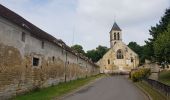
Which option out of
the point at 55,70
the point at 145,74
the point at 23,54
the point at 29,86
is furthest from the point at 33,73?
the point at 145,74

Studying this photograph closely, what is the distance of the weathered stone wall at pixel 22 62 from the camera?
16531 millimetres

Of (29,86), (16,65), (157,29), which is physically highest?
(157,29)

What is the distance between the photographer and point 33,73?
2180cm

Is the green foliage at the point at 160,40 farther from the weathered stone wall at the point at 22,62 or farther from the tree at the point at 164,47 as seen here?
the weathered stone wall at the point at 22,62

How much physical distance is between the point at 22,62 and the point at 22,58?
29cm

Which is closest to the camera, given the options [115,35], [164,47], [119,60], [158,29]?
[164,47]

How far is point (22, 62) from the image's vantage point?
767 inches

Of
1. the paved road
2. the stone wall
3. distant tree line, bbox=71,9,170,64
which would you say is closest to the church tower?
the stone wall

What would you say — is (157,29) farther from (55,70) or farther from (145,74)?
(55,70)

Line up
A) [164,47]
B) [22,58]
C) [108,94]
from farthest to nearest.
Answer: [164,47]
[108,94]
[22,58]

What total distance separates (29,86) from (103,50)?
91.7 m

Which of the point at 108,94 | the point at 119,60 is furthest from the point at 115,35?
the point at 108,94

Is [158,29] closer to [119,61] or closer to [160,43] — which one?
[160,43]

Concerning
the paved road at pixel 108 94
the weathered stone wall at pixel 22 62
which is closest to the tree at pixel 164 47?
the paved road at pixel 108 94
